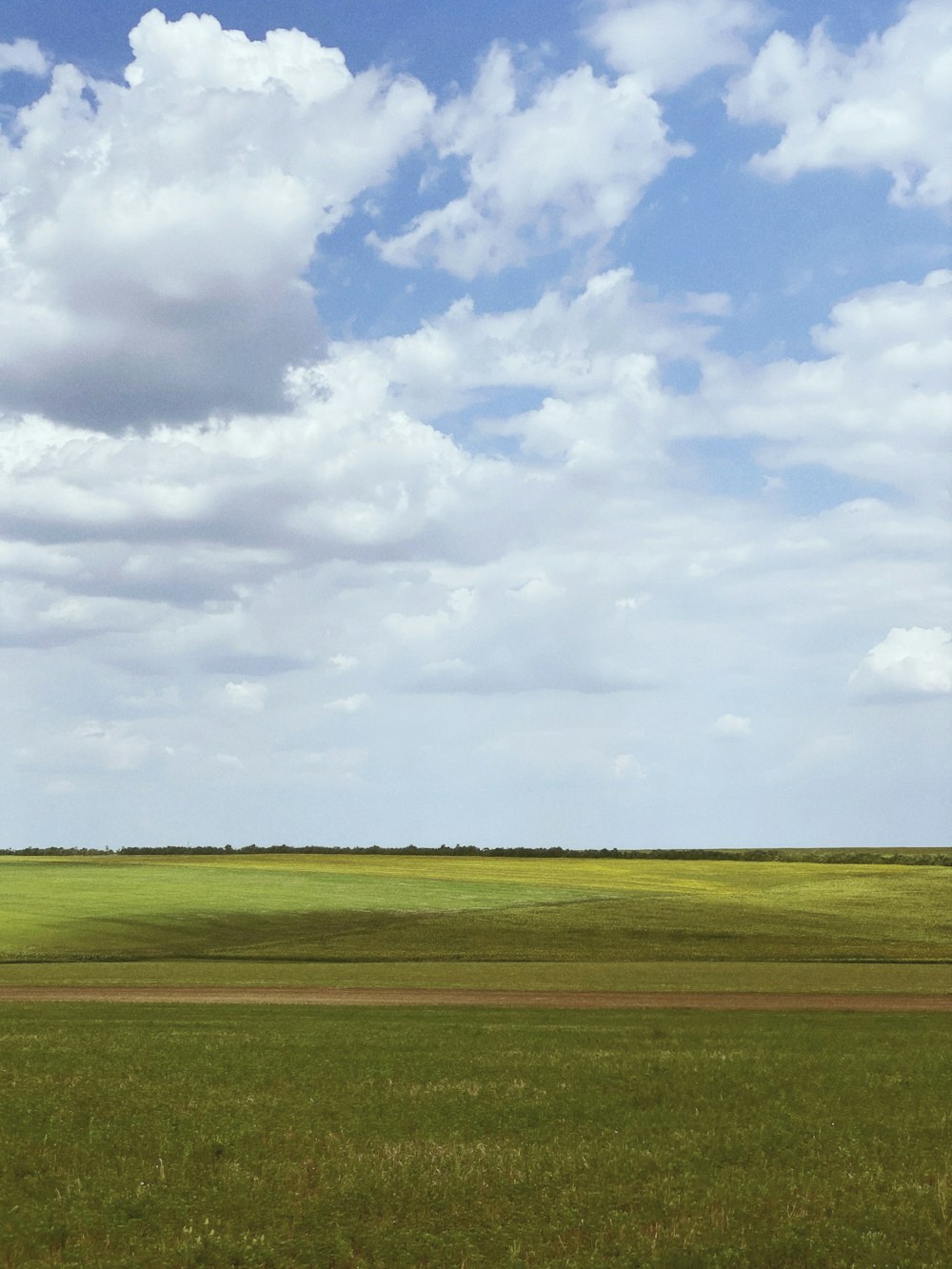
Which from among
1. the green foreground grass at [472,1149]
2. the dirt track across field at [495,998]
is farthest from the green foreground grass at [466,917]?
the green foreground grass at [472,1149]

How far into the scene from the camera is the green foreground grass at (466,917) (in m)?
59.8

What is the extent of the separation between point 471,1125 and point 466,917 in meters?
53.5

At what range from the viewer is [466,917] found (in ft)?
239

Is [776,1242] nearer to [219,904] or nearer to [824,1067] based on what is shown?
[824,1067]

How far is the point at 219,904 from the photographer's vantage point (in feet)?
250

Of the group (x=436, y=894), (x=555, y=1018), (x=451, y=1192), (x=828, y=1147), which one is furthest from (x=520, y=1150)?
(x=436, y=894)

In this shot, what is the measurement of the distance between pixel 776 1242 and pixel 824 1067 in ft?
39.1

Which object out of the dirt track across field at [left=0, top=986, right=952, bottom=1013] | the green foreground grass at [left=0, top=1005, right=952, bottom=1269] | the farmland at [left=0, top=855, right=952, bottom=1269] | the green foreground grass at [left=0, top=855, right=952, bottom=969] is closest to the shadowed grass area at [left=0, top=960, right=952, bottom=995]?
the farmland at [left=0, top=855, right=952, bottom=1269]

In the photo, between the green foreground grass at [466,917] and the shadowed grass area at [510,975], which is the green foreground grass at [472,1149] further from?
the green foreground grass at [466,917]

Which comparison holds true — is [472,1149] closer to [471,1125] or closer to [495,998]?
[471,1125]

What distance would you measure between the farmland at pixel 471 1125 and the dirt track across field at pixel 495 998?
0.61 metres

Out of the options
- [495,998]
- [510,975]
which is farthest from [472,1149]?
[510,975]

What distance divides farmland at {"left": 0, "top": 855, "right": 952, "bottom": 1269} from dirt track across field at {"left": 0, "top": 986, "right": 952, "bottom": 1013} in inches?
24.2

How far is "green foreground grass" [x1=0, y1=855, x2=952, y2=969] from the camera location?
59.8 m
